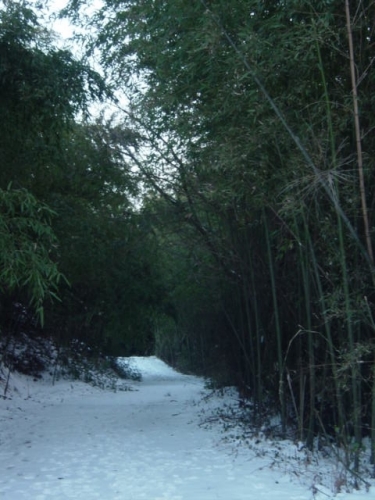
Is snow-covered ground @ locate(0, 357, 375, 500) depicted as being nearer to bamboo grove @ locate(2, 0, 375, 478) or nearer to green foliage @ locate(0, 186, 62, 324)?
bamboo grove @ locate(2, 0, 375, 478)

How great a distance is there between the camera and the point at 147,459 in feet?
20.5

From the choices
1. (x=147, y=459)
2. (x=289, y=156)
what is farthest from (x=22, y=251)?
(x=147, y=459)

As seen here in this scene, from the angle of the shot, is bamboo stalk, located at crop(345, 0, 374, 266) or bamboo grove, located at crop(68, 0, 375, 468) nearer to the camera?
bamboo stalk, located at crop(345, 0, 374, 266)

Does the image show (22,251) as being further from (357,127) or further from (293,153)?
(357,127)

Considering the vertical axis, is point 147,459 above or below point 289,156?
below

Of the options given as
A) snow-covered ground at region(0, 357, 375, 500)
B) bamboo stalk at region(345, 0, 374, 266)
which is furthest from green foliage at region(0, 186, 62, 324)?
bamboo stalk at region(345, 0, 374, 266)

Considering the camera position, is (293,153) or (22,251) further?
(293,153)

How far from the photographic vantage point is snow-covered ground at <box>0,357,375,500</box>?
4887mm

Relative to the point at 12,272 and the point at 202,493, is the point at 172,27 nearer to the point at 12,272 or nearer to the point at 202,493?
the point at 12,272

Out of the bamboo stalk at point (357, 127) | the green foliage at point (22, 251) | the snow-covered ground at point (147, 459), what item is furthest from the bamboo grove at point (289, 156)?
the green foliage at point (22, 251)

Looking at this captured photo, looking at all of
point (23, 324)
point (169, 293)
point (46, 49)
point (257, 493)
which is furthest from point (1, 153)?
point (169, 293)

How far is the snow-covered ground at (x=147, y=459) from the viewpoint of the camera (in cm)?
489

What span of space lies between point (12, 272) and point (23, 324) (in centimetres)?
849

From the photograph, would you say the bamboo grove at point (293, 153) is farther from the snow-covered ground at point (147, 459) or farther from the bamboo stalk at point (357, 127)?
the snow-covered ground at point (147, 459)
